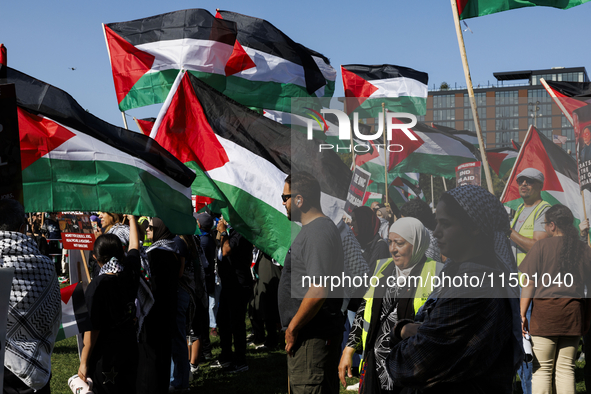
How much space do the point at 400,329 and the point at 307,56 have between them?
877 cm

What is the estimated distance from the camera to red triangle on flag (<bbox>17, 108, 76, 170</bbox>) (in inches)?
181

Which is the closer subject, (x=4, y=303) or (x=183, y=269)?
(x=4, y=303)

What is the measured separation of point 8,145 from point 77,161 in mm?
1472

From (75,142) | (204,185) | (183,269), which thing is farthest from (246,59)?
(75,142)

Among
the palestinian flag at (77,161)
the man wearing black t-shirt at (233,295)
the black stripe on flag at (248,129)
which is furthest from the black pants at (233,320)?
the palestinian flag at (77,161)

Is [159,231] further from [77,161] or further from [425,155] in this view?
[425,155]

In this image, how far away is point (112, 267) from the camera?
474 centimetres

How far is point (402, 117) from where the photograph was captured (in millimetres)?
3678

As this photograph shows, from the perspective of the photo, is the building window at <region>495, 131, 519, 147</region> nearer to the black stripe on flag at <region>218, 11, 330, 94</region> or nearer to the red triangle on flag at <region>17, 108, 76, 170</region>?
the red triangle on flag at <region>17, 108, 76, 170</region>

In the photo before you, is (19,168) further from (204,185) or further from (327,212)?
(204,185)

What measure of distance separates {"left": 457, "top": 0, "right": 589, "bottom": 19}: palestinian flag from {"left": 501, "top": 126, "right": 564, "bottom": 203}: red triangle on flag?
1.86 meters

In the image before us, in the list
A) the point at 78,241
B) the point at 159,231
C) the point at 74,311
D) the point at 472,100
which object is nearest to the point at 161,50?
the point at 159,231

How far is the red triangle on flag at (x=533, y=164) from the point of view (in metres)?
3.65

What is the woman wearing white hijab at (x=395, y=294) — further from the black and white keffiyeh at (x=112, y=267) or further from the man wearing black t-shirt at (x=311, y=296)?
the black and white keffiyeh at (x=112, y=267)
